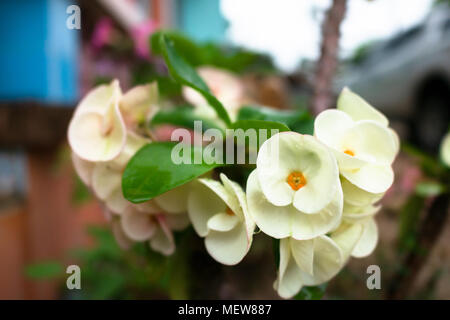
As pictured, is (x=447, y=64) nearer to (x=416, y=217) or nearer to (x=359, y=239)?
(x=416, y=217)

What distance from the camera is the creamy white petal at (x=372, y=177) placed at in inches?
12.0

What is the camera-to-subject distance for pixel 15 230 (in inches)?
45.4

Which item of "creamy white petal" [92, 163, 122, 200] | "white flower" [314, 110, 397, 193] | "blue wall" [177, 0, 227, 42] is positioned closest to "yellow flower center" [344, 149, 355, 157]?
"white flower" [314, 110, 397, 193]

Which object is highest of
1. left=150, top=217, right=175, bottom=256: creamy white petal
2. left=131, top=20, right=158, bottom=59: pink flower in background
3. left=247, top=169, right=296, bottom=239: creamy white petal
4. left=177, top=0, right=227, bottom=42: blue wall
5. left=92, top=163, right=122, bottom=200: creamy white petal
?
left=177, top=0, right=227, bottom=42: blue wall

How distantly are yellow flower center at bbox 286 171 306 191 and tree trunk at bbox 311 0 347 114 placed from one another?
311 mm

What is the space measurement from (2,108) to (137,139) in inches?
33.5

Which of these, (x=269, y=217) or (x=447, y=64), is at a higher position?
(x=447, y=64)

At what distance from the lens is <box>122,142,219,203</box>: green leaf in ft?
0.98

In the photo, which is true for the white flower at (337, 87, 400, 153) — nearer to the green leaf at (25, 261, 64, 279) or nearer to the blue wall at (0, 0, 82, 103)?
the green leaf at (25, 261, 64, 279)

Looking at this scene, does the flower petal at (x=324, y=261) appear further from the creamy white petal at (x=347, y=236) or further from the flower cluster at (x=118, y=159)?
the flower cluster at (x=118, y=159)

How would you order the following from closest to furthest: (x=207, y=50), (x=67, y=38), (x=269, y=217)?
(x=269, y=217) → (x=207, y=50) → (x=67, y=38)

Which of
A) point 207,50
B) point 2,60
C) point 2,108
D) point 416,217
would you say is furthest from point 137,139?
point 2,60

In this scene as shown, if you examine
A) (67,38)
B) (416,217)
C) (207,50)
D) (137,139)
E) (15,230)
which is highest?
(67,38)

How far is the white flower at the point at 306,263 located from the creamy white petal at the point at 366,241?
0.04 meters
